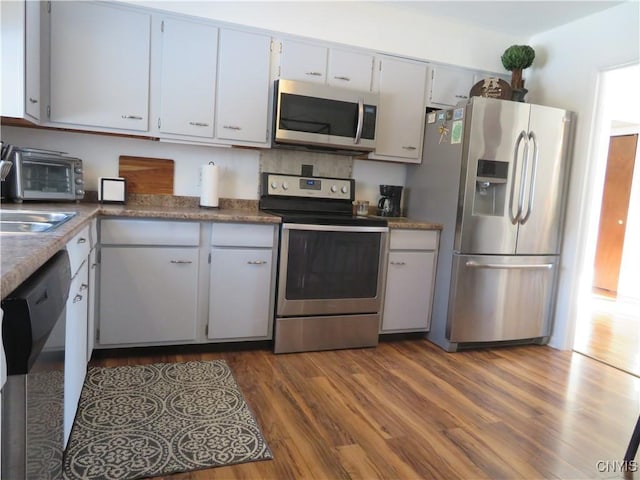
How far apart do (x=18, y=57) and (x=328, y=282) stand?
6.83 ft

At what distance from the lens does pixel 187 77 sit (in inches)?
109

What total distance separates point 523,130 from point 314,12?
1.66 m

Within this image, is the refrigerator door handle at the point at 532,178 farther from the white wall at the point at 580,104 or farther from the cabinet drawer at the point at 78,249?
the cabinet drawer at the point at 78,249

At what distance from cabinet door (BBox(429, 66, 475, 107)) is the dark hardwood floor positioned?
1.89 metres

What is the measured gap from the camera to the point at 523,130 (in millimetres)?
3062

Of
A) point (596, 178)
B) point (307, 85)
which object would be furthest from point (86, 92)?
point (596, 178)

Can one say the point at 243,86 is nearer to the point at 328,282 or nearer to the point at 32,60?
the point at 32,60

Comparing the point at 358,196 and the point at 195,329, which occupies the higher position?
the point at 358,196

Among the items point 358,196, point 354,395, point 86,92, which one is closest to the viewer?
point 354,395

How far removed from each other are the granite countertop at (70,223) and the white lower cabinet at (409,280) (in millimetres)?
97

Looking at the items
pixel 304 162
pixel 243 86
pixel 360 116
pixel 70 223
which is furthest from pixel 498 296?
pixel 70 223

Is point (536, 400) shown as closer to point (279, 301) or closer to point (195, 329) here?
point (279, 301)

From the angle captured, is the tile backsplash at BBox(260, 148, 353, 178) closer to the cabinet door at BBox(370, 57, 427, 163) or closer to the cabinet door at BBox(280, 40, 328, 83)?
the cabinet door at BBox(370, 57, 427, 163)

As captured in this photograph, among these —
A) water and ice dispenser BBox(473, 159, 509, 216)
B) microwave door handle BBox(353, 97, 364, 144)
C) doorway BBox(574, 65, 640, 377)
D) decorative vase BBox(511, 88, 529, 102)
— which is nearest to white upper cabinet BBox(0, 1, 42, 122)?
microwave door handle BBox(353, 97, 364, 144)
